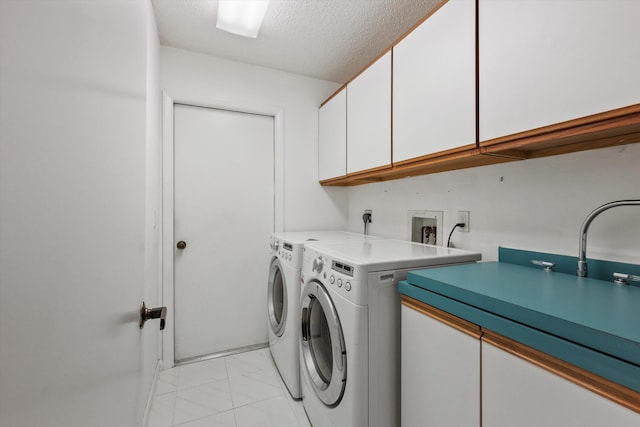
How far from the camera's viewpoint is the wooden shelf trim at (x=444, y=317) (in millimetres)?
845

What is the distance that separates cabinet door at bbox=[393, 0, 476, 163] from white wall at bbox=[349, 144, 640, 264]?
0.36 m

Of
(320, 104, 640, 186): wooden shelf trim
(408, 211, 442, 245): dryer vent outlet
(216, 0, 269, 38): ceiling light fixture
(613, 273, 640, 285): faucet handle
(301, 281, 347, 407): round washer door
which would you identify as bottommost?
(301, 281, 347, 407): round washer door

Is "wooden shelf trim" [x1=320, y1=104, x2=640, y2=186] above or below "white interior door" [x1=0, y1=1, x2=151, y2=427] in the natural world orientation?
above

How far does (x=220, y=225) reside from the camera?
2.32m

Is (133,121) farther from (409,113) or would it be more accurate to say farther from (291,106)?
(291,106)

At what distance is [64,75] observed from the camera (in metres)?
0.30

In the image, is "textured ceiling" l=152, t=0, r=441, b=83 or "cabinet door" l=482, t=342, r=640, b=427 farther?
"textured ceiling" l=152, t=0, r=441, b=83

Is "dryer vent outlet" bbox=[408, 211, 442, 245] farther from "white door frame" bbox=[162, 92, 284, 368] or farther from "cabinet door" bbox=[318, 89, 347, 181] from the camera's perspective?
"white door frame" bbox=[162, 92, 284, 368]

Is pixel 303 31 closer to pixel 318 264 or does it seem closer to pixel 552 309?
pixel 318 264

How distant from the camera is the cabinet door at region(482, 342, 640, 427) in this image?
582mm

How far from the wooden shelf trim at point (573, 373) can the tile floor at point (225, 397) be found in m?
1.30

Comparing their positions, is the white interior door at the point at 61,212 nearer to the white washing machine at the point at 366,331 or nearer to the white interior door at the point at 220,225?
the white washing machine at the point at 366,331

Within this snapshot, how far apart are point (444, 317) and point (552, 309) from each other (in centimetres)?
31

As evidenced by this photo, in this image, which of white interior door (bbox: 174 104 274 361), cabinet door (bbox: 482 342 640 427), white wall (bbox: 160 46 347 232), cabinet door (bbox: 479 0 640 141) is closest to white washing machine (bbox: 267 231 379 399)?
white interior door (bbox: 174 104 274 361)
